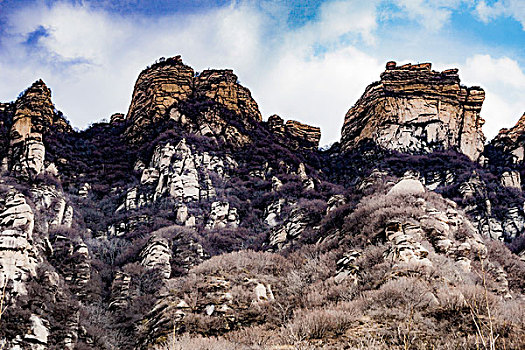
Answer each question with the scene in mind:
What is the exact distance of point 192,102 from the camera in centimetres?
6650

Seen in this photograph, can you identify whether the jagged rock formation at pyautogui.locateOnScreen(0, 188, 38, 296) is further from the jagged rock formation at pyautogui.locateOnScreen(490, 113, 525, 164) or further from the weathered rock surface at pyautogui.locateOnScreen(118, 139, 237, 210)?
the jagged rock formation at pyautogui.locateOnScreen(490, 113, 525, 164)

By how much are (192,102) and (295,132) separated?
73.4 ft

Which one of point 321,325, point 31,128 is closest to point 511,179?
point 321,325

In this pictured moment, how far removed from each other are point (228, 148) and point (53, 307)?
135 feet

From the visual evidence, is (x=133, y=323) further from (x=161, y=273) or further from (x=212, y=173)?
(x=212, y=173)

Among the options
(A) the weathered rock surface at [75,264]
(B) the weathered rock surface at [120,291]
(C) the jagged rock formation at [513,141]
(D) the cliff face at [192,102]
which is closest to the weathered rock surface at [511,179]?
(C) the jagged rock formation at [513,141]

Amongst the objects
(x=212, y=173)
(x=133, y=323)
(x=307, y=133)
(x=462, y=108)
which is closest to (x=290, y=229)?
(x=133, y=323)

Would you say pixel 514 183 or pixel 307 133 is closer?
pixel 514 183

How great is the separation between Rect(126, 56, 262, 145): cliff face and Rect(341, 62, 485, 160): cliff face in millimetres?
19815

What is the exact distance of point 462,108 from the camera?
213 ft

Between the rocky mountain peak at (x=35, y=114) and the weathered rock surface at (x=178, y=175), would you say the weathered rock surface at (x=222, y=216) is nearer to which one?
the weathered rock surface at (x=178, y=175)

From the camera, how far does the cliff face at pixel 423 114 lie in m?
62.8

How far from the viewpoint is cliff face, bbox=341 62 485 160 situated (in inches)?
2471

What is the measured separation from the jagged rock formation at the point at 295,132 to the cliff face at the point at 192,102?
3893 mm
